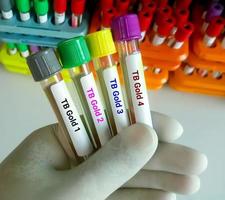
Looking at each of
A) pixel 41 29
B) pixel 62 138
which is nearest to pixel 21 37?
pixel 41 29

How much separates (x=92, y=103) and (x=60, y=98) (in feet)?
0.10

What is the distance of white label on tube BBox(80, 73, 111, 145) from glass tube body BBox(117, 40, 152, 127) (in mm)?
29

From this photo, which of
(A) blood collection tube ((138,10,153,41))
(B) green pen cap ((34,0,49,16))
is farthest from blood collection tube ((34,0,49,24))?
(A) blood collection tube ((138,10,153,41))

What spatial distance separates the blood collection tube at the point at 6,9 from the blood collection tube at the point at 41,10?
0.03m

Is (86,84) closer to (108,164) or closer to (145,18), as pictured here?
(108,164)

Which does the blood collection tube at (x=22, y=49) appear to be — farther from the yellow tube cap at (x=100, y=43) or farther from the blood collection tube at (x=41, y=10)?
the yellow tube cap at (x=100, y=43)

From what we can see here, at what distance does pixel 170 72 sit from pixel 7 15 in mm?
246

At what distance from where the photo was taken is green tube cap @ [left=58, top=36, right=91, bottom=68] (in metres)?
0.37

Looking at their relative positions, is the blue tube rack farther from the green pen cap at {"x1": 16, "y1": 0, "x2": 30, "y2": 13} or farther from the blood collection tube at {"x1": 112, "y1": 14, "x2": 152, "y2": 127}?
the blood collection tube at {"x1": 112, "y1": 14, "x2": 152, "y2": 127}

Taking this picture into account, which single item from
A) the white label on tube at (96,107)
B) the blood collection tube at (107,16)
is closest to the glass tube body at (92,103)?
the white label on tube at (96,107)

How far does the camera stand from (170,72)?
2.20 ft

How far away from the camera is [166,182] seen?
1.55 feet

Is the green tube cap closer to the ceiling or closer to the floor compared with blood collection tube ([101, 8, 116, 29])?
closer to the ceiling

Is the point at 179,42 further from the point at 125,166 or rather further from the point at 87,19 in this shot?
the point at 125,166
